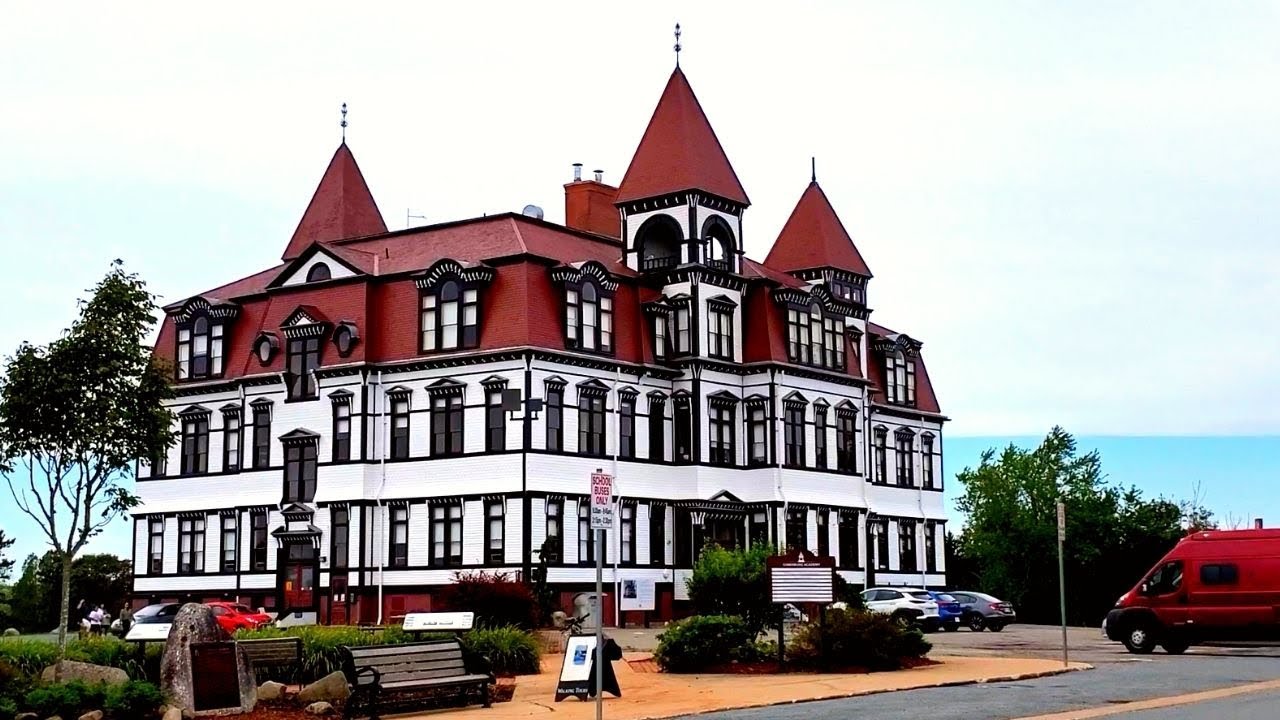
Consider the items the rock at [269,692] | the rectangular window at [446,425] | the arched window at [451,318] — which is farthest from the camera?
the arched window at [451,318]

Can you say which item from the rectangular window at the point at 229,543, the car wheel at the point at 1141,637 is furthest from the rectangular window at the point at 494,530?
the car wheel at the point at 1141,637

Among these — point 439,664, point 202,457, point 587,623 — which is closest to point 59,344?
point 439,664

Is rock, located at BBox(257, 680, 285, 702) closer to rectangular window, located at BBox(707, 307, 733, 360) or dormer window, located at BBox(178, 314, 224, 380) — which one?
rectangular window, located at BBox(707, 307, 733, 360)

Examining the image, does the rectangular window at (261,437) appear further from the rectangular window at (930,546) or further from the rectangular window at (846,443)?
the rectangular window at (930,546)

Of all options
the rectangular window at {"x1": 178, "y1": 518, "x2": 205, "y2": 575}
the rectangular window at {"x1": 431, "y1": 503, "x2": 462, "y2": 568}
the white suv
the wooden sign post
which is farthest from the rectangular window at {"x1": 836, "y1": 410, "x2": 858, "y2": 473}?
the wooden sign post

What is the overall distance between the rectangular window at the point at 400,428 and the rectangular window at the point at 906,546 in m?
23.9

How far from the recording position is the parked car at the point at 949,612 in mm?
53353

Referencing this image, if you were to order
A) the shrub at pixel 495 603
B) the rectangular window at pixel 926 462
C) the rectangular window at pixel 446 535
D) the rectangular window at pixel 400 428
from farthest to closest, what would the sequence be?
1. the rectangular window at pixel 926 462
2. the rectangular window at pixel 400 428
3. the rectangular window at pixel 446 535
4. the shrub at pixel 495 603

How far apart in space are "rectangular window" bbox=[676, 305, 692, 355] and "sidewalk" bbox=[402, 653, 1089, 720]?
1071 inches

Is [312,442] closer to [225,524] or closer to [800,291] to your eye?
[225,524]

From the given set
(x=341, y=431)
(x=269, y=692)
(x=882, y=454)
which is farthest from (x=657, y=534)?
(x=269, y=692)

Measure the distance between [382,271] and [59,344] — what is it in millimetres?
31976

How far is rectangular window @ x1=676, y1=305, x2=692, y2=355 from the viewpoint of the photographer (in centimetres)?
5896

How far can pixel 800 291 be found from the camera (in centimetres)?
6106
